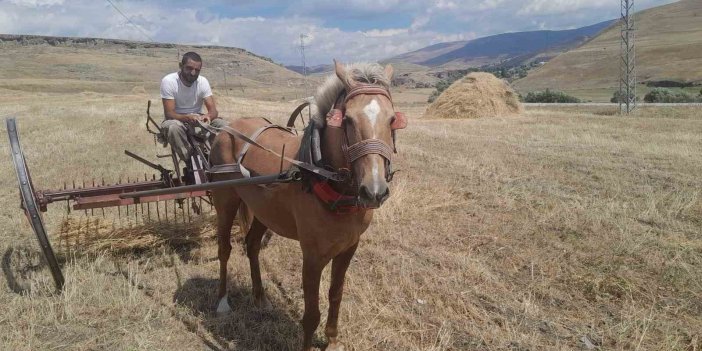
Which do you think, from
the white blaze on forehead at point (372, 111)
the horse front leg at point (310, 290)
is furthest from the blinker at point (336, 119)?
the horse front leg at point (310, 290)

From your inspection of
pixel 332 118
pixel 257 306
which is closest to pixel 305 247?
pixel 332 118

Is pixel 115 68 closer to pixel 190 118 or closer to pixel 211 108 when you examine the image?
pixel 211 108

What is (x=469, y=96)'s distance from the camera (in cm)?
2467

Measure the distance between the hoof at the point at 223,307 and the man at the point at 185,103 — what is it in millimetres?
1788

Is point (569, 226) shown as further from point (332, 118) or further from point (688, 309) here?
point (332, 118)

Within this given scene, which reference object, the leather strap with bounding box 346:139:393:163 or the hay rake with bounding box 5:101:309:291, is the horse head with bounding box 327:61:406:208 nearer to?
the leather strap with bounding box 346:139:393:163

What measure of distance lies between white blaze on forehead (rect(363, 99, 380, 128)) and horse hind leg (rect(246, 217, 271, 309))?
8.02 ft

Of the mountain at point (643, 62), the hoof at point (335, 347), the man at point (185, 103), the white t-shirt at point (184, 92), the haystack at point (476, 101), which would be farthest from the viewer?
the mountain at point (643, 62)

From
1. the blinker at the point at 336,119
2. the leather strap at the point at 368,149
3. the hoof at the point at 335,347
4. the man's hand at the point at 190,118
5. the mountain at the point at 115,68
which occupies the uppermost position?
the mountain at the point at 115,68

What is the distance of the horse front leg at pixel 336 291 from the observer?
13.0 feet

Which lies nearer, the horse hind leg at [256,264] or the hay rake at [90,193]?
the hay rake at [90,193]

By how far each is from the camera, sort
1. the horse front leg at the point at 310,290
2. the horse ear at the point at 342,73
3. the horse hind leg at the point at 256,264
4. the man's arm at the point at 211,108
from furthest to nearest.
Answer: the man's arm at the point at 211,108 < the horse hind leg at the point at 256,264 < the horse front leg at the point at 310,290 < the horse ear at the point at 342,73

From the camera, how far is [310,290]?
3797mm

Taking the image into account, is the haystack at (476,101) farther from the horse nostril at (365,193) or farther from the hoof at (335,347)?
the horse nostril at (365,193)
